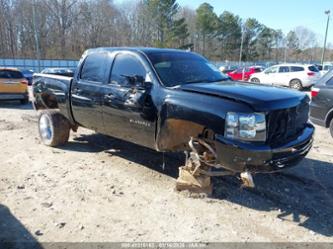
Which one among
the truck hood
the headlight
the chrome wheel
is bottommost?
the chrome wheel

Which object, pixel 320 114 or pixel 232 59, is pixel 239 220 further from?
pixel 232 59

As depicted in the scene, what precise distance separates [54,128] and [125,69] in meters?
2.33

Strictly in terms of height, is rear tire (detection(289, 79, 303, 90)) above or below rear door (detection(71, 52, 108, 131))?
below

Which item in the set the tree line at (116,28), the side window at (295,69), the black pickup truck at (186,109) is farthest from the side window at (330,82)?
the tree line at (116,28)

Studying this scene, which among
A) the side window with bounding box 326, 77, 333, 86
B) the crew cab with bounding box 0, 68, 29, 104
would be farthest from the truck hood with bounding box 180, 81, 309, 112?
the crew cab with bounding box 0, 68, 29, 104

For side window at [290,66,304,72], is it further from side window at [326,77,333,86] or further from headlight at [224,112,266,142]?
headlight at [224,112,266,142]

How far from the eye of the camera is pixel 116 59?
580 cm

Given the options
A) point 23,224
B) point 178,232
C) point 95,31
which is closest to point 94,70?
point 23,224

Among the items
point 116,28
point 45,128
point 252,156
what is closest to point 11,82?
point 45,128

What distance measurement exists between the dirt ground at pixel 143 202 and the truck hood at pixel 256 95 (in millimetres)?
1319

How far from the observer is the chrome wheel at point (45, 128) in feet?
23.9

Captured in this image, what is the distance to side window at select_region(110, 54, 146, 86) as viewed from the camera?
536 cm

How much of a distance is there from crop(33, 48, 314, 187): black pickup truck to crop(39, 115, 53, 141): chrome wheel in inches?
22.8

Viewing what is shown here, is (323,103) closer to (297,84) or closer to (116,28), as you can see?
(297,84)
